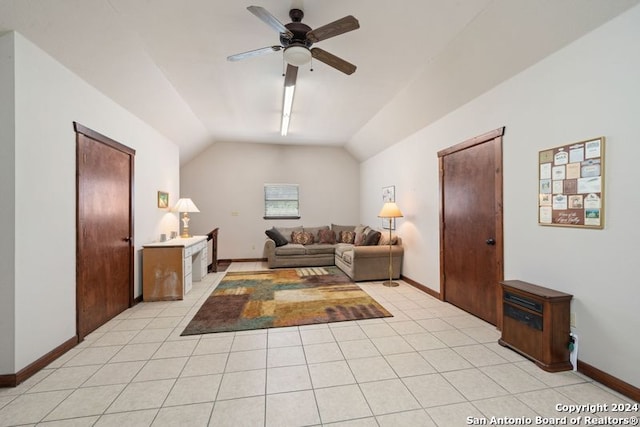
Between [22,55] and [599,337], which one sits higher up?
[22,55]

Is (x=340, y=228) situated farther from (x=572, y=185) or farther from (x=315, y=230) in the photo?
(x=572, y=185)

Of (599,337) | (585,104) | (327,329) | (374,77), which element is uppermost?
(374,77)

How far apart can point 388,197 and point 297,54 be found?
3.93 m

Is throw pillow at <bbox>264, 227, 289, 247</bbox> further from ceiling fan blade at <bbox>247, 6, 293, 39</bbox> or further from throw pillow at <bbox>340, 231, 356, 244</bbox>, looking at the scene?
ceiling fan blade at <bbox>247, 6, 293, 39</bbox>

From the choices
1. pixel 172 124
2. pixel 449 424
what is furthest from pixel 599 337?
pixel 172 124

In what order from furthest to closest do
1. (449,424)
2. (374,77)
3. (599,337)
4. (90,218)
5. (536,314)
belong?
1. (374,77)
2. (90,218)
3. (536,314)
4. (599,337)
5. (449,424)

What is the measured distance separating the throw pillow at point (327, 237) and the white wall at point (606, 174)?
4.22 metres

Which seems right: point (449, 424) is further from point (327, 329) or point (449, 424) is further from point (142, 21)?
point (142, 21)

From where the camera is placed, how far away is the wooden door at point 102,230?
107 inches

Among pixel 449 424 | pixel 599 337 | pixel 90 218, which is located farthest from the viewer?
pixel 90 218

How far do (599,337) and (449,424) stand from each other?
1.45 meters

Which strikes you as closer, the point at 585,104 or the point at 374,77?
the point at 585,104

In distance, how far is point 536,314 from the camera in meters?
2.22

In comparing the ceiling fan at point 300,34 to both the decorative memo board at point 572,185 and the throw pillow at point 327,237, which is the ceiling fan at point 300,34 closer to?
the decorative memo board at point 572,185
